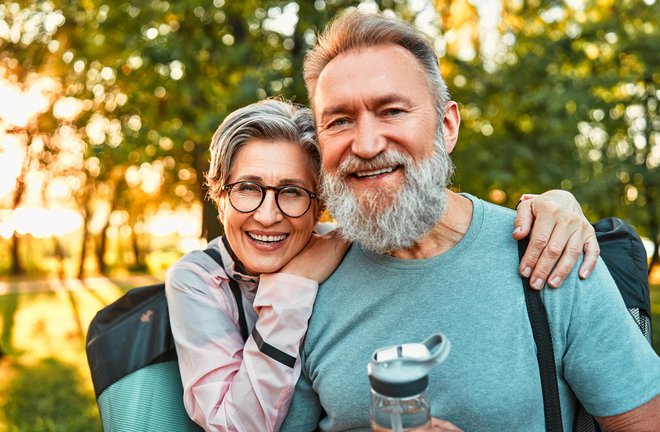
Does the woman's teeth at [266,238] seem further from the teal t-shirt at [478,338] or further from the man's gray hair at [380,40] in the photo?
the man's gray hair at [380,40]

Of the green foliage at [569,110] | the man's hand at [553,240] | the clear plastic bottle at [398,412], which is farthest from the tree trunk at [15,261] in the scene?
the clear plastic bottle at [398,412]

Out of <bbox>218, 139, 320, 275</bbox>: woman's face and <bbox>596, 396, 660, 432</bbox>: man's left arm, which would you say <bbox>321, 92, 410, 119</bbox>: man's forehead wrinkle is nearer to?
<bbox>218, 139, 320, 275</bbox>: woman's face

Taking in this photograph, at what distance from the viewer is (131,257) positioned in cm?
3678

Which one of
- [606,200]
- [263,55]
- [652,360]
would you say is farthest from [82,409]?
[606,200]

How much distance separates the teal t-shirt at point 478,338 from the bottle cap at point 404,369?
545 mm

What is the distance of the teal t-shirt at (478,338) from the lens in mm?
1833

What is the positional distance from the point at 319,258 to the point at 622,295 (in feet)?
3.68

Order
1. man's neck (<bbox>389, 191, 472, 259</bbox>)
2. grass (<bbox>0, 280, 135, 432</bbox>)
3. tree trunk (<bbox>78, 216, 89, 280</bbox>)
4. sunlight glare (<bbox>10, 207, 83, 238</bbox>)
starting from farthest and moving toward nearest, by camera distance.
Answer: tree trunk (<bbox>78, 216, 89, 280</bbox>) → sunlight glare (<bbox>10, 207, 83, 238</bbox>) → grass (<bbox>0, 280, 135, 432</bbox>) → man's neck (<bbox>389, 191, 472, 259</bbox>)

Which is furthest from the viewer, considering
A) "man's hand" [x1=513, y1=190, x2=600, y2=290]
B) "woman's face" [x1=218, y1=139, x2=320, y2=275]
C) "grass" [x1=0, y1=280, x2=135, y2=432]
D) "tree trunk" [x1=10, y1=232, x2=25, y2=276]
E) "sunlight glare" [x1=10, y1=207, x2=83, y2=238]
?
"tree trunk" [x1=10, y1=232, x2=25, y2=276]

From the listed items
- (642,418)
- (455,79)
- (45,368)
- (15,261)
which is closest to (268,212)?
(642,418)

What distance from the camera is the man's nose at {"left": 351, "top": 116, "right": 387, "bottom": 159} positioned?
1.99 metres

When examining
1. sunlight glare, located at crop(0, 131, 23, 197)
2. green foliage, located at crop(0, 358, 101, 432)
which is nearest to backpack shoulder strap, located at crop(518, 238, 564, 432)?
green foliage, located at crop(0, 358, 101, 432)

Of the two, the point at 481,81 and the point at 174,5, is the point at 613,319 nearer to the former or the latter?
the point at 174,5

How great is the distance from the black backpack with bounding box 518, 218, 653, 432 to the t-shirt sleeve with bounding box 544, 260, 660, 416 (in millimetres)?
47
